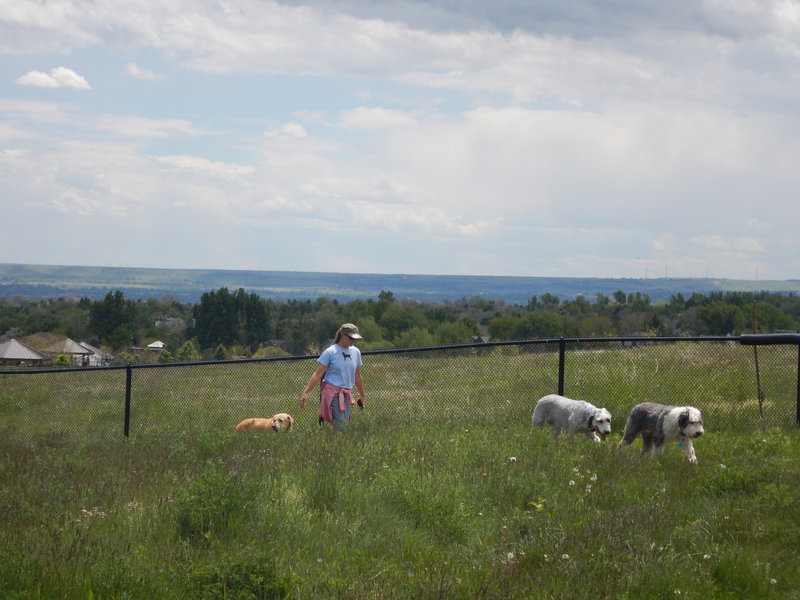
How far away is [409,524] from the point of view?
24.4 feet

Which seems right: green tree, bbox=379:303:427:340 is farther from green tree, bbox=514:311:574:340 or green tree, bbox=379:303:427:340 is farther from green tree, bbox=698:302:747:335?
green tree, bbox=698:302:747:335

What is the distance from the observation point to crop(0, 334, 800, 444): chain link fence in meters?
13.6

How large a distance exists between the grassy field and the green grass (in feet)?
0.06

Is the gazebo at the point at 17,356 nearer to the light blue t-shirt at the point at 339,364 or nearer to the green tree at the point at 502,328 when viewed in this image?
the green tree at the point at 502,328

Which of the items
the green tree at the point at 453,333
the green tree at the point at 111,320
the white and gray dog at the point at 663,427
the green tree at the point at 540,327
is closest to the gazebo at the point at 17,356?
the green tree at the point at 453,333

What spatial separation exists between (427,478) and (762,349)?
875 centimetres

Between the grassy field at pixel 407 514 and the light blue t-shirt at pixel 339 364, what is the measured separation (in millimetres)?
669

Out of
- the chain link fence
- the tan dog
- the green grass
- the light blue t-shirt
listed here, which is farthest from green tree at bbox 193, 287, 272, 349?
the green grass

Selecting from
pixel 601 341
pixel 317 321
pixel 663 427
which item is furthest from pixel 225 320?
pixel 663 427

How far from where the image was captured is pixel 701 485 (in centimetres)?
852

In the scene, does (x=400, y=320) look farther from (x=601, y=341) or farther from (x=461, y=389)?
(x=601, y=341)

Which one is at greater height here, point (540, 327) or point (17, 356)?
point (540, 327)

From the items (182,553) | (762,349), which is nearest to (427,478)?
(182,553)

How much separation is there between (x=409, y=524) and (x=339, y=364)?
525cm
